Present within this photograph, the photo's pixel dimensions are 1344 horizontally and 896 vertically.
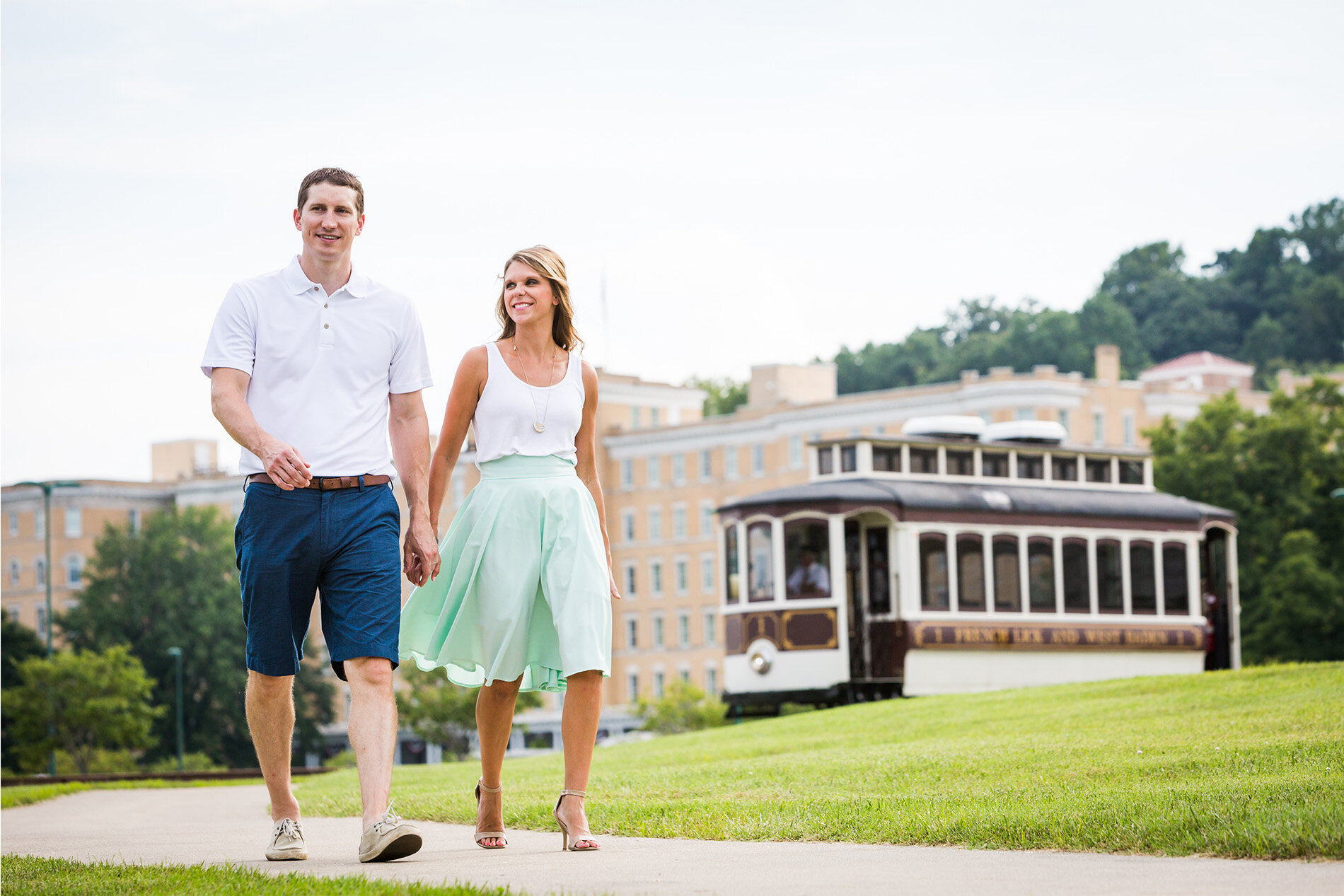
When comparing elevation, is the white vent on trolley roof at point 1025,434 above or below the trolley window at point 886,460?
above

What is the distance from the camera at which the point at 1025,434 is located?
107 feet

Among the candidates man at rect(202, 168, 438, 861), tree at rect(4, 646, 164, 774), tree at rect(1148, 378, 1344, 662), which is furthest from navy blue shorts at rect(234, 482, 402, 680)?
tree at rect(4, 646, 164, 774)

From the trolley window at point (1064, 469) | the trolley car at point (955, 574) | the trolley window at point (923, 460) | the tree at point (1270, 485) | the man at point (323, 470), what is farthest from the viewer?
the tree at point (1270, 485)

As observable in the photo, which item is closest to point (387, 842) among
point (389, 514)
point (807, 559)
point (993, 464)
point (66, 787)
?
point (389, 514)

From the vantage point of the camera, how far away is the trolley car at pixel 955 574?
27672 mm

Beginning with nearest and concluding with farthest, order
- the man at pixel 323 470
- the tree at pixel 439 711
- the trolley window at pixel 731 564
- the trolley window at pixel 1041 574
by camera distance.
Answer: the man at pixel 323 470
the trolley window at pixel 731 564
the trolley window at pixel 1041 574
the tree at pixel 439 711

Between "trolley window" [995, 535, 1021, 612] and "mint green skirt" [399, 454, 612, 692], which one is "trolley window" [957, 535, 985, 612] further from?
"mint green skirt" [399, 454, 612, 692]

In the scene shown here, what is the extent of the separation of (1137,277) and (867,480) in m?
112

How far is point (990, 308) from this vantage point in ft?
415

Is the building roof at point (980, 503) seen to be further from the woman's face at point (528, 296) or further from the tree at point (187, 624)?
the tree at point (187, 624)

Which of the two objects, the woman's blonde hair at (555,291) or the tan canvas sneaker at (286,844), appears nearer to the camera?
the tan canvas sneaker at (286,844)

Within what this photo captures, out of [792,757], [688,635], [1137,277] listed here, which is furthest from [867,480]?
[1137,277]

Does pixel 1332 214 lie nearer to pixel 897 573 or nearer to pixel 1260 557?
pixel 1260 557

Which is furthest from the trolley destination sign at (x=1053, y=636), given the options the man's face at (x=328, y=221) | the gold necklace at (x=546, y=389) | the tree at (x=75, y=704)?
the tree at (x=75, y=704)
